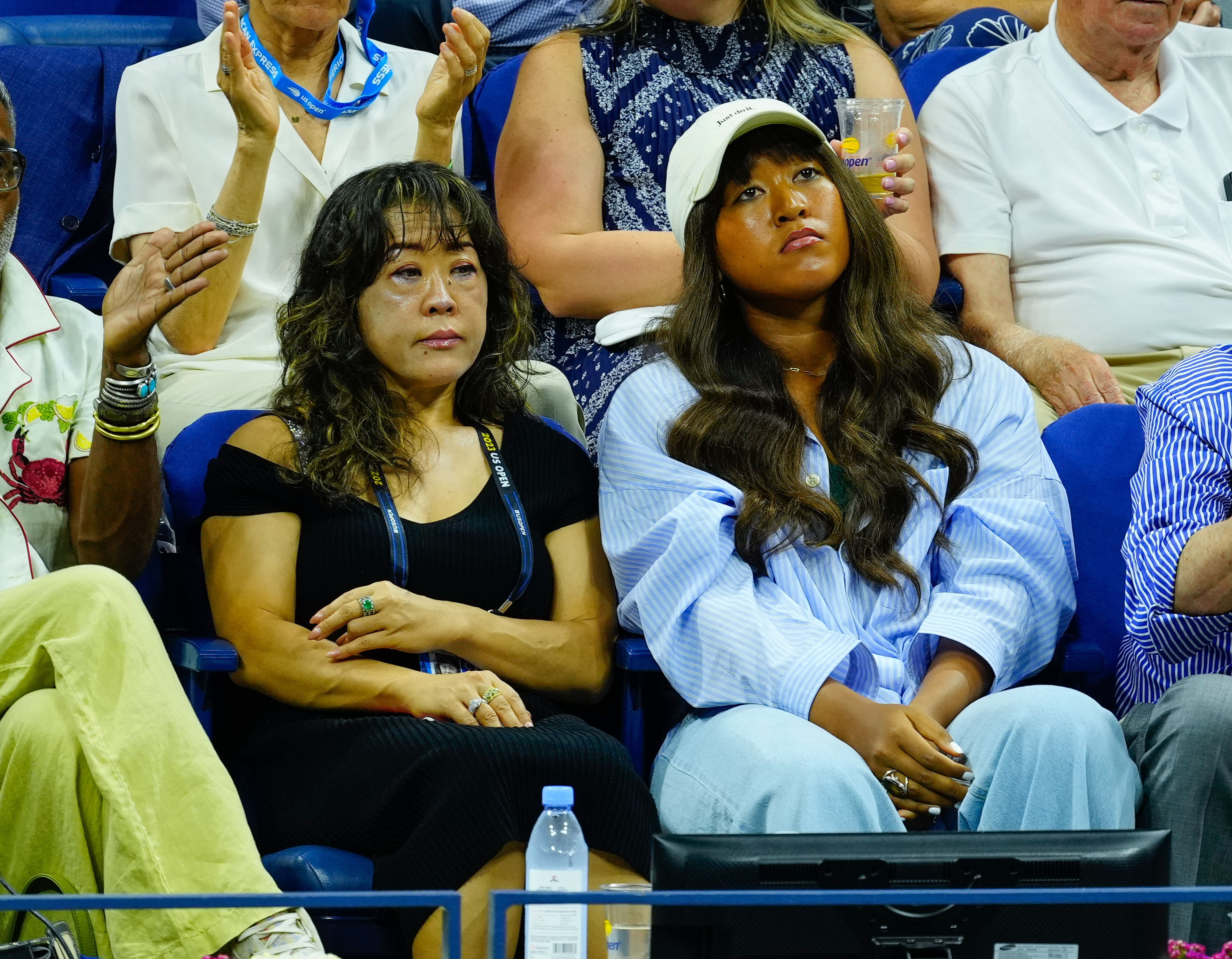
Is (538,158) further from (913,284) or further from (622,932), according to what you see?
(622,932)

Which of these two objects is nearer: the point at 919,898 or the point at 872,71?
the point at 919,898

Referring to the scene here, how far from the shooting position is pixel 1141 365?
120 inches

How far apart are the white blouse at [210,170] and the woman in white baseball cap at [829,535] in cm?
79

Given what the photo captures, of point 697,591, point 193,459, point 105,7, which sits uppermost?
point 105,7

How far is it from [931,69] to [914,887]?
247cm

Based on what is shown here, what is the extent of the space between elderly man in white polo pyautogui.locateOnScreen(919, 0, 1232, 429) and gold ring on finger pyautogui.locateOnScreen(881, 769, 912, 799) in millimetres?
1188

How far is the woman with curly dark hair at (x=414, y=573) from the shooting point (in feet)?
6.51

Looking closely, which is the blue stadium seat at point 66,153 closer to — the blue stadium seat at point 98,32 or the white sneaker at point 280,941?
the blue stadium seat at point 98,32

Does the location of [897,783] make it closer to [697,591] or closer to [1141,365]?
[697,591]

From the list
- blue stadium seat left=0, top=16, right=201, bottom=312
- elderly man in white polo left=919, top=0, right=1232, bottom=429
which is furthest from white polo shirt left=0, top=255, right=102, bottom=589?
elderly man in white polo left=919, top=0, right=1232, bottom=429

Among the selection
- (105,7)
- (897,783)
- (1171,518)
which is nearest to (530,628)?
(897,783)

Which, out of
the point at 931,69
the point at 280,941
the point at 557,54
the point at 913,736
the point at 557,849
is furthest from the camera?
the point at 931,69

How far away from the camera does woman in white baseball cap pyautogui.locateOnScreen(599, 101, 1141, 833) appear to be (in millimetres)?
2027

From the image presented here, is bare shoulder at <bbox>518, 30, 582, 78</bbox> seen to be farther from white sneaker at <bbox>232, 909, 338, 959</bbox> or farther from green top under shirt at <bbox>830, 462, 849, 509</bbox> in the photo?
white sneaker at <bbox>232, 909, 338, 959</bbox>
